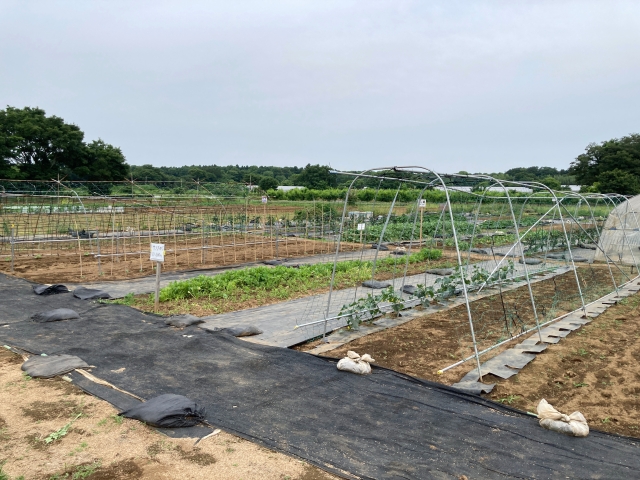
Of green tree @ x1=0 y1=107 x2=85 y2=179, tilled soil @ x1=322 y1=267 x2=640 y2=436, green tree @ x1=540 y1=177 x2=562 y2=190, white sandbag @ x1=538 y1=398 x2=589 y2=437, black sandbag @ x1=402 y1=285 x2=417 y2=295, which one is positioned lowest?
tilled soil @ x1=322 y1=267 x2=640 y2=436

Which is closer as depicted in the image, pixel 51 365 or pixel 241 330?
pixel 51 365

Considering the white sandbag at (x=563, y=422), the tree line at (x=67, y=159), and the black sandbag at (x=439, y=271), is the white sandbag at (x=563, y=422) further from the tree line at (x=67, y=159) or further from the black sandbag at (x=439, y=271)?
the tree line at (x=67, y=159)

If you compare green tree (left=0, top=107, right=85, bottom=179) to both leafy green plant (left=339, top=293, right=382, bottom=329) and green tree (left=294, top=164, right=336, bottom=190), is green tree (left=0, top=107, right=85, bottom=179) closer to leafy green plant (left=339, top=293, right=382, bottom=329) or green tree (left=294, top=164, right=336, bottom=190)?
green tree (left=294, top=164, right=336, bottom=190)

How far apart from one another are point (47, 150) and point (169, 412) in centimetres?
3462

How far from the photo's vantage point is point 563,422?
3.74 meters

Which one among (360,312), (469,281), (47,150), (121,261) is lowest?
(121,261)

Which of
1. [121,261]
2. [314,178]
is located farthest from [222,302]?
[314,178]

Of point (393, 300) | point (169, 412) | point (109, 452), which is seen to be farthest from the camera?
point (393, 300)

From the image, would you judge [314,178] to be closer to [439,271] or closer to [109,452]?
[439,271]

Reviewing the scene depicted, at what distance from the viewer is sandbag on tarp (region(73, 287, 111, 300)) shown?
328 inches

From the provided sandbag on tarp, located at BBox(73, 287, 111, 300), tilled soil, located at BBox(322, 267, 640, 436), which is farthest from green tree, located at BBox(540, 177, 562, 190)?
sandbag on tarp, located at BBox(73, 287, 111, 300)

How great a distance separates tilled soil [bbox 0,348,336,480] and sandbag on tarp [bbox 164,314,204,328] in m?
2.35

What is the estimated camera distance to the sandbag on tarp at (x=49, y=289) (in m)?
8.57

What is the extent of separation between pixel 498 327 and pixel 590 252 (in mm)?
10717
